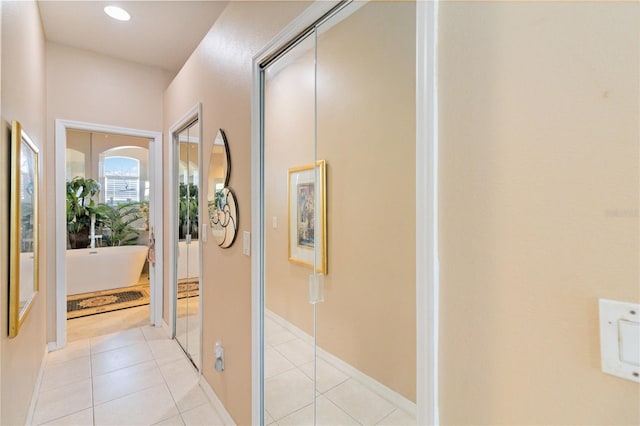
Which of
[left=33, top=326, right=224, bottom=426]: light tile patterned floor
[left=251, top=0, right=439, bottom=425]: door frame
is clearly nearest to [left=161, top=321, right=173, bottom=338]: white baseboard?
[left=33, top=326, right=224, bottom=426]: light tile patterned floor

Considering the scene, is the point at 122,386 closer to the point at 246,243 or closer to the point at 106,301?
the point at 246,243

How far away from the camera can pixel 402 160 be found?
4.21 feet

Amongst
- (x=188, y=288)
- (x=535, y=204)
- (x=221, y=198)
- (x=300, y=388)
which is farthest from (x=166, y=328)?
(x=535, y=204)

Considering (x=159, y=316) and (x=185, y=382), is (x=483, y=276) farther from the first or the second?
(x=159, y=316)

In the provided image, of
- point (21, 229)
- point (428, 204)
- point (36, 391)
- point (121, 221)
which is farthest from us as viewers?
point (121, 221)

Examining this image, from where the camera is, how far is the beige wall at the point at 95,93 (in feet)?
9.33

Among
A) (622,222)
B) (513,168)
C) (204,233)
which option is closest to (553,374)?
(622,222)

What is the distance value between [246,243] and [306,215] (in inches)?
14.7

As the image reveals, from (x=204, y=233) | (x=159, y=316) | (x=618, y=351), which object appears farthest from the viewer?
(x=159, y=316)

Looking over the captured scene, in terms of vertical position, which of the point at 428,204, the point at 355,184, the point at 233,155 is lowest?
the point at 428,204

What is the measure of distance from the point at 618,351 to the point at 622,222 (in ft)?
0.71

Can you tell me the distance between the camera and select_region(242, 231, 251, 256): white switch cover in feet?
5.44

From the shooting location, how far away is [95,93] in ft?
10.0

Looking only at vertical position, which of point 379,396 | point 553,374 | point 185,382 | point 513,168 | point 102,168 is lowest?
point 185,382
